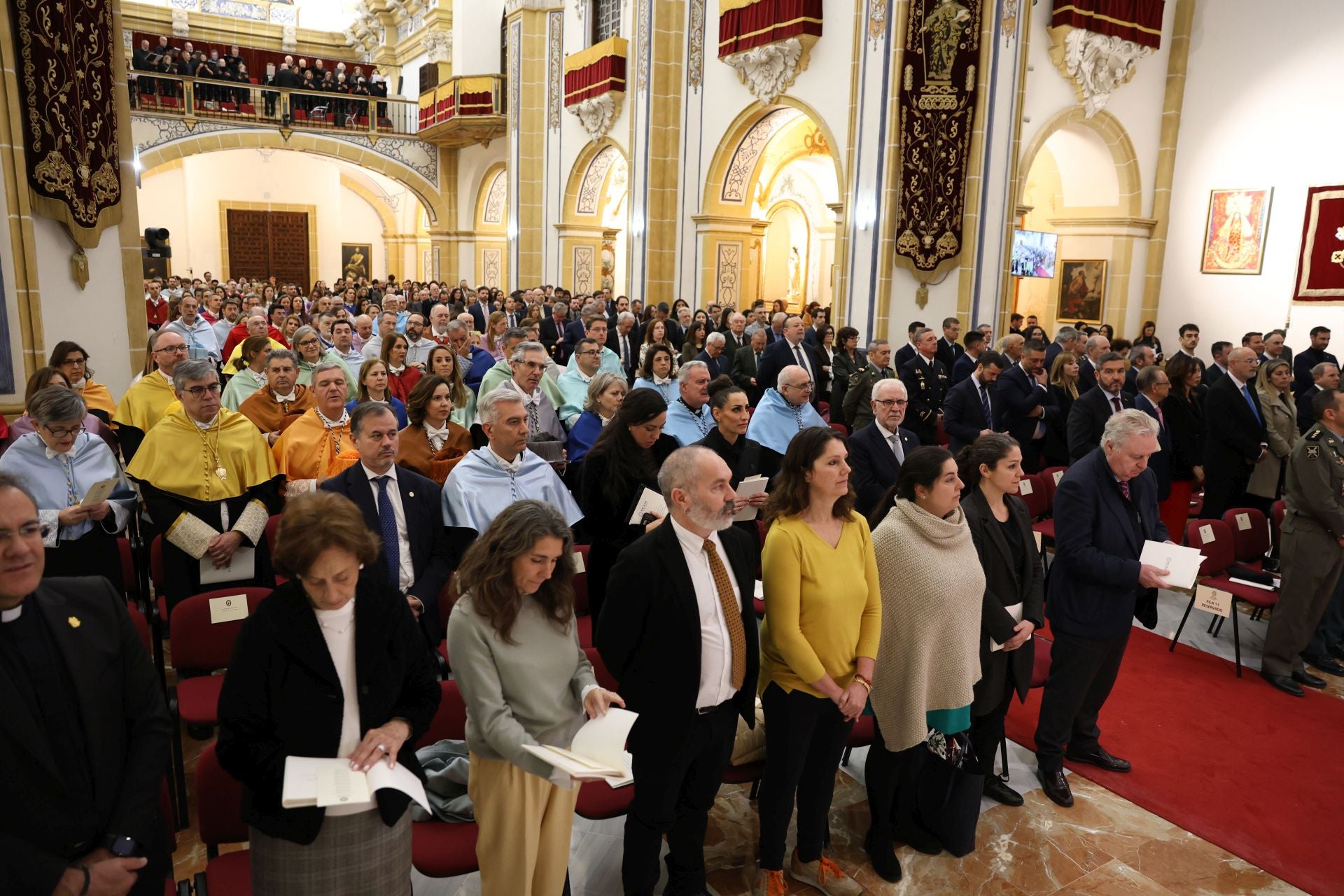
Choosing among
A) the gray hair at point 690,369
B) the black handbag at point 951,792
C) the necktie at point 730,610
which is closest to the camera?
the necktie at point 730,610

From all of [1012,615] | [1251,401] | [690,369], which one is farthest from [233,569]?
[1251,401]

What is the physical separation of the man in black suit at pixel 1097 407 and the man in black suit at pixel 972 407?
0.67m

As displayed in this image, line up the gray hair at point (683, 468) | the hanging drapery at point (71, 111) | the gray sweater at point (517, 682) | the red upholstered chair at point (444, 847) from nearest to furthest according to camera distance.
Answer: the gray sweater at point (517, 682) < the red upholstered chair at point (444, 847) < the gray hair at point (683, 468) < the hanging drapery at point (71, 111)

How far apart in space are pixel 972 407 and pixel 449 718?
5.07 meters

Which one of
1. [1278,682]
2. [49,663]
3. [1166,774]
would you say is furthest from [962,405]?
[49,663]

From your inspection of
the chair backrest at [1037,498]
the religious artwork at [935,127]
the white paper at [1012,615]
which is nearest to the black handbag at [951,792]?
the white paper at [1012,615]

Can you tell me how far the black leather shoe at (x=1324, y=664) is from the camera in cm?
532

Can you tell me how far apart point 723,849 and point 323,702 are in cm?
191

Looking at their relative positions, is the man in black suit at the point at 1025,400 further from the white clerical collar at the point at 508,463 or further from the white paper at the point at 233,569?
the white paper at the point at 233,569

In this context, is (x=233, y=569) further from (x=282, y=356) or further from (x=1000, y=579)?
(x=1000, y=579)

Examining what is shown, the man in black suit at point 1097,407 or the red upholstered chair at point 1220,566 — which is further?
the man in black suit at point 1097,407

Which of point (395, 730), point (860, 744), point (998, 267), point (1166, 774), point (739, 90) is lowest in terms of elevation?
point (1166, 774)

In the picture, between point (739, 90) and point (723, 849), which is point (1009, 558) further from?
point (739, 90)

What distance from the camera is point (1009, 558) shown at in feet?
11.5
